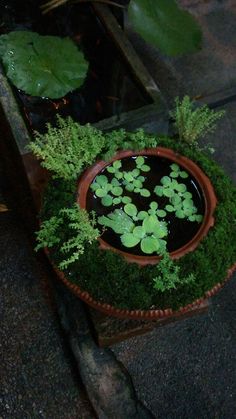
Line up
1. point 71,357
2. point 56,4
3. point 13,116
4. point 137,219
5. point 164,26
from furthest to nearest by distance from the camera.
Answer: point 56,4
point 164,26
point 13,116
point 71,357
point 137,219

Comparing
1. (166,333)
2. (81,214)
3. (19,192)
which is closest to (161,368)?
(166,333)

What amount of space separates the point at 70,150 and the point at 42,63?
42.1 inches

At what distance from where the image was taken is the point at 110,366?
2.71 meters

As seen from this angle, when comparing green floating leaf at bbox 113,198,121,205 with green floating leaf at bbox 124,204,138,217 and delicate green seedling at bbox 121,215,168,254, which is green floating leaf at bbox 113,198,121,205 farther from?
delicate green seedling at bbox 121,215,168,254

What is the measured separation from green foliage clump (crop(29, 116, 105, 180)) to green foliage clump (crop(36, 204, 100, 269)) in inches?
9.1

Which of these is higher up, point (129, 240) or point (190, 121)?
point (190, 121)

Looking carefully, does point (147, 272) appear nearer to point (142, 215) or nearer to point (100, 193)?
point (142, 215)

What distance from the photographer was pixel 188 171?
2611 millimetres

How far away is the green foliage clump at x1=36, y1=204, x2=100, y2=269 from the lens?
2275 mm

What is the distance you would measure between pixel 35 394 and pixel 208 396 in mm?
964

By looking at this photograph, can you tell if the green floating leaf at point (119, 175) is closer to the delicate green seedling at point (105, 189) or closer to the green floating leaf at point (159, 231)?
the delicate green seedling at point (105, 189)

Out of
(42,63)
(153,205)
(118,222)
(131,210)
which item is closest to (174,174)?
(153,205)

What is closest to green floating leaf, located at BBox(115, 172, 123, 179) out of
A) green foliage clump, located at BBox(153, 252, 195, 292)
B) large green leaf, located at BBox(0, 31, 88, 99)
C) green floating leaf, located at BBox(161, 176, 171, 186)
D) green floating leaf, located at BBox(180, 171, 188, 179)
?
green floating leaf, located at BBox(161, 176, 171, 186)

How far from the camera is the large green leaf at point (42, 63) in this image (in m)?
3.20
